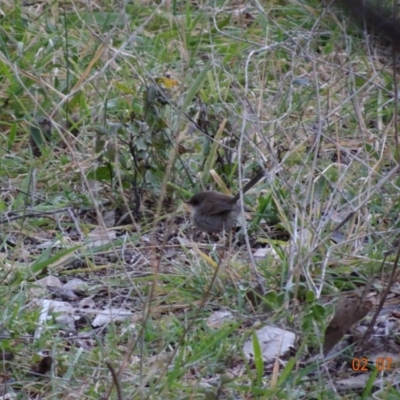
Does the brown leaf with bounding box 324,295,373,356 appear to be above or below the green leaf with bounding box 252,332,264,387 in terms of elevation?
above

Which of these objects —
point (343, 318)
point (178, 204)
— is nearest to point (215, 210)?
point (178, 204)

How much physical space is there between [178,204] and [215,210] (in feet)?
1.17

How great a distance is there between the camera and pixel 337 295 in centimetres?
333

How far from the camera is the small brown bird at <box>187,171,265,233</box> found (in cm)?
394

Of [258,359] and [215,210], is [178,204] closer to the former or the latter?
[215,210]

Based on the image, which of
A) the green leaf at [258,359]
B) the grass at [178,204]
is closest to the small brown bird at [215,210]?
the grass at [178,204]

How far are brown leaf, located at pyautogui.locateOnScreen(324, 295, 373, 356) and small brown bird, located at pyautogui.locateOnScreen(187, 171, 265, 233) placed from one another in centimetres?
112

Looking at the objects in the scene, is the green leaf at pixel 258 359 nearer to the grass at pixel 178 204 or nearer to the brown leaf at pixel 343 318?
the grass at pixel 178 204

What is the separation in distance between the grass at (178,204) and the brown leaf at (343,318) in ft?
0.27

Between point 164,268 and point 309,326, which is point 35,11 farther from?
point 309,326

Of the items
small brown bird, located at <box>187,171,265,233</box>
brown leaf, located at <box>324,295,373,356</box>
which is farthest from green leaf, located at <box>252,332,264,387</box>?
small brown bird, located at <box>187,171,265,233</box>

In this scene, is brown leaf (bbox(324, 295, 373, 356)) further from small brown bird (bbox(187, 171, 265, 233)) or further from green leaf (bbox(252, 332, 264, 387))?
small brown bird (bbox(187, 171, 265, 233))

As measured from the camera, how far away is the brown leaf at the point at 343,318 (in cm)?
285

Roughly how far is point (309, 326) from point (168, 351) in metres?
0.49
